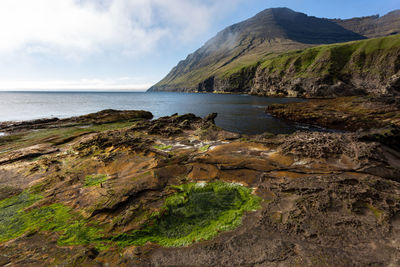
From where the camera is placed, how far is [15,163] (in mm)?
15844

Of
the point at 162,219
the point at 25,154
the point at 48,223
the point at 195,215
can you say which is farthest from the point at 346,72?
the point at 25,154

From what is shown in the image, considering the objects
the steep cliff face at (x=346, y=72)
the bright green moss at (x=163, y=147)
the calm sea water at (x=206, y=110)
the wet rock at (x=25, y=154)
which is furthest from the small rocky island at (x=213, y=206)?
the steep cliff face at (x=346, y=72)

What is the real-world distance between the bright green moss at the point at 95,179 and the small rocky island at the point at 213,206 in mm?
88

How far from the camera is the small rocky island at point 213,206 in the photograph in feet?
19.8

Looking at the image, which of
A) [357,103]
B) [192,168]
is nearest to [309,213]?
[192,168]

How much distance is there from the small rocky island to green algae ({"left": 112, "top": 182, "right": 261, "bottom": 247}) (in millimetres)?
50

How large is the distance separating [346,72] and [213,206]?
119 metres

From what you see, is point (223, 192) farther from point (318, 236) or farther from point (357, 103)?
point (357, 103)

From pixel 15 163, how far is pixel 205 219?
19585mm

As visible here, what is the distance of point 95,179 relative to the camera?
39.7 ft

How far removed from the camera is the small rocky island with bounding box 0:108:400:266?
6.02 metres

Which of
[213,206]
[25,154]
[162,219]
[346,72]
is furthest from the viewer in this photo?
[346,72]

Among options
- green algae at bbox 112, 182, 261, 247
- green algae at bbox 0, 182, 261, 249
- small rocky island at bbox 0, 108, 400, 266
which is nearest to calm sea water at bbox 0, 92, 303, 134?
small rocky island at bbox 0, 108, 400, 266

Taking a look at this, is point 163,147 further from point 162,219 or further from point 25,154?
point 25,154
